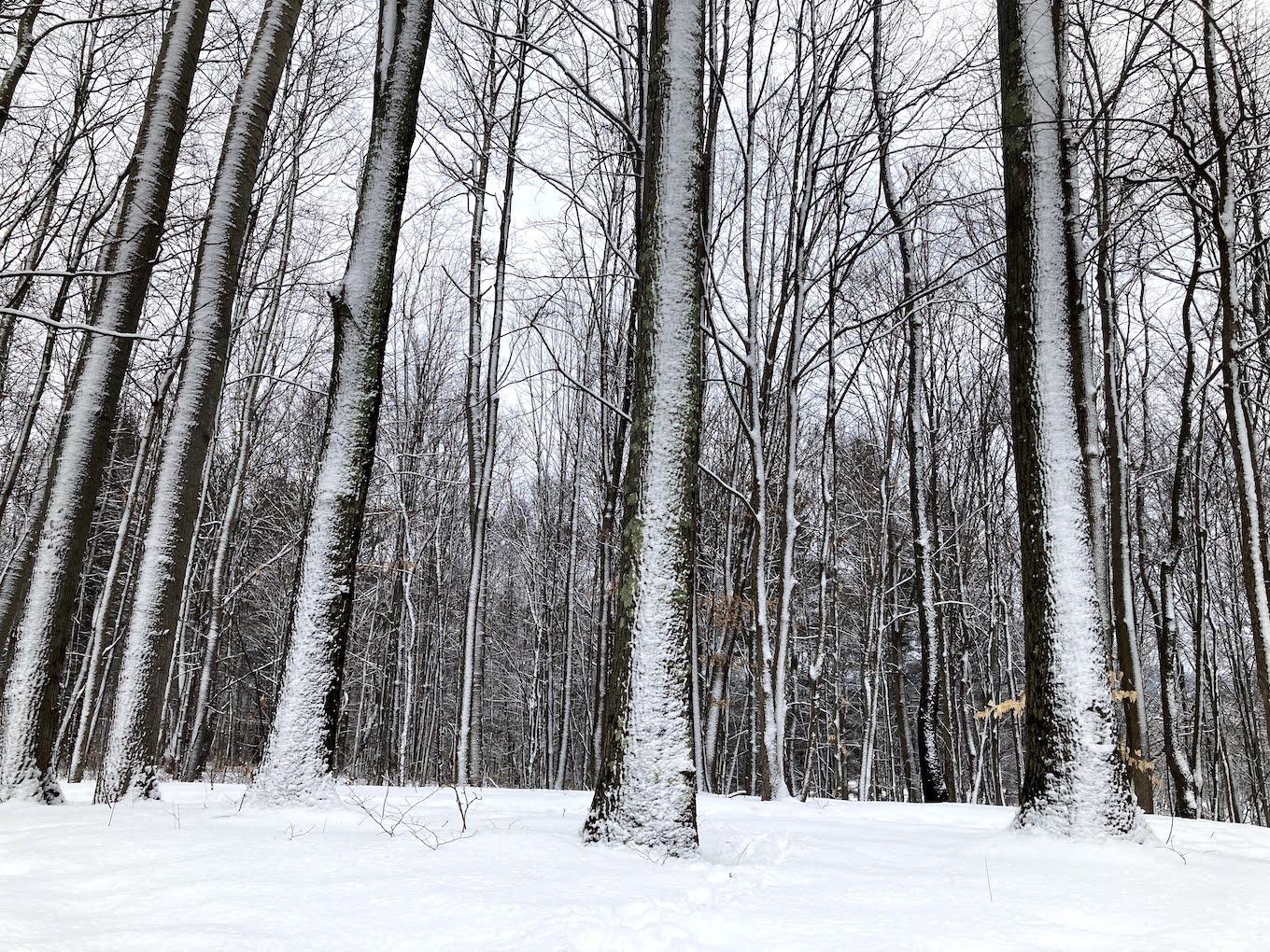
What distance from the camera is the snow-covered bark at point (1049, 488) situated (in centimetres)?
397

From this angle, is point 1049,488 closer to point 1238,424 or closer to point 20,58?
point 1238,424

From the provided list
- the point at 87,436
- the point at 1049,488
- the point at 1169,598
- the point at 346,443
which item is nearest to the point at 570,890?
the point at 346,443

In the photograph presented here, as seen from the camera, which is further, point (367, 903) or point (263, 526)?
point (263, 526)

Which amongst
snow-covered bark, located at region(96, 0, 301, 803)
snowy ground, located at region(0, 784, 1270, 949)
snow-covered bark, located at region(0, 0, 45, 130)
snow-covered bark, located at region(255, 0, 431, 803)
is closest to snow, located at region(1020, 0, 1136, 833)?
snowy ground, located at region(0, 784, 1270, 949)

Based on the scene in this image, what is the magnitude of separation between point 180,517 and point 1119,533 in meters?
9.84

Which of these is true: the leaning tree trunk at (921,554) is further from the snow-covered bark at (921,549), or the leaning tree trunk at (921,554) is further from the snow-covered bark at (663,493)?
the snow-covered bark at (663,493)

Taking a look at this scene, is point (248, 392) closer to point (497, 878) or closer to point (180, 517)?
point (180, 517)

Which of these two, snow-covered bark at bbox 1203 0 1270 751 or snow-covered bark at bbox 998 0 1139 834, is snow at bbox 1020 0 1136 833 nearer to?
snow-covered bark at bbox 998 0 1139 834

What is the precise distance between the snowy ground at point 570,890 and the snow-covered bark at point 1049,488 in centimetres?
37

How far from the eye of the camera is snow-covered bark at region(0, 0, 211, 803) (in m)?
5.02

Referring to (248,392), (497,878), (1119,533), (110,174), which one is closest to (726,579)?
(1119,533)

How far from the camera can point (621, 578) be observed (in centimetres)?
375

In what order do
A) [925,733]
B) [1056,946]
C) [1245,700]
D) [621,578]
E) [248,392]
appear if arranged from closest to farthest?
[1056,946] → [621,578] → [925,733] → [248,392] → [1245,700]

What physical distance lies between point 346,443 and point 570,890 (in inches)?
139
